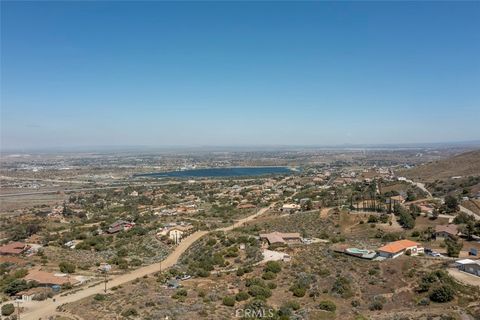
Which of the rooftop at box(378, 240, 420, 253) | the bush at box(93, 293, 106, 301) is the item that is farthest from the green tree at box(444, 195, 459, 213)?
the bush at box(93, 293, 106, 301)

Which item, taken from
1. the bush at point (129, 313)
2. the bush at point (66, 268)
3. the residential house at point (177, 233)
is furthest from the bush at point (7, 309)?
the residential house at point (177, 233)

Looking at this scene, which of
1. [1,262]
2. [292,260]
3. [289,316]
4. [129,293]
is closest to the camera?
[289,316]

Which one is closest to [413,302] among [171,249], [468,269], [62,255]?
[468,269]

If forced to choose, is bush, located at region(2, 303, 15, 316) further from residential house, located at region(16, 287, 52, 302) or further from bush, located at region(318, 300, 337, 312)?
bush, located at region(318, 300, 337, 312)

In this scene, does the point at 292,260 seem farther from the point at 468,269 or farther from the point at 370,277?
the point at 468,269

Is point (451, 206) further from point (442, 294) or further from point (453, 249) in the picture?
point (442, 294)

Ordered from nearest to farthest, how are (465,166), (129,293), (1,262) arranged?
1. (129,293)
2. (1,262)
3. (465,166)

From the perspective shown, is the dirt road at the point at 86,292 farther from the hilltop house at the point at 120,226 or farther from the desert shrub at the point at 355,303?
the desert shrub at the point at 355,303
